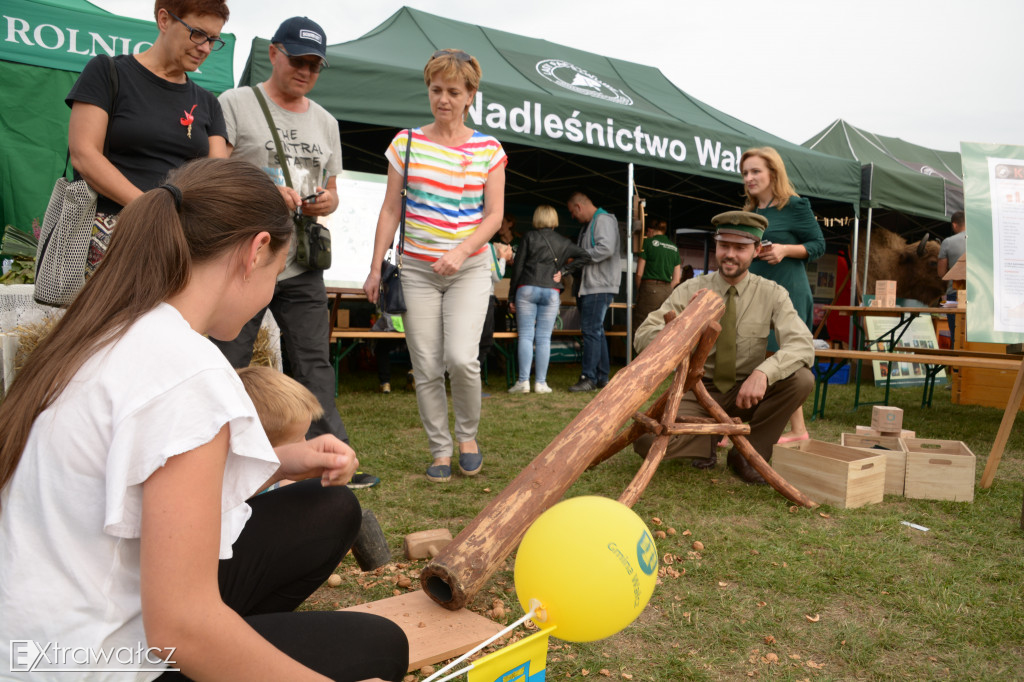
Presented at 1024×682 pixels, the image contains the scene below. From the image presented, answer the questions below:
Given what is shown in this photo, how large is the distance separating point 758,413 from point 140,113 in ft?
10.8

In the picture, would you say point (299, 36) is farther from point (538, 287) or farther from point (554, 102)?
point (538, 287)

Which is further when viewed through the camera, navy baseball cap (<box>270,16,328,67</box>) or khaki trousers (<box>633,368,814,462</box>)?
khaki trousers (<box>633,368,814,462</box>)

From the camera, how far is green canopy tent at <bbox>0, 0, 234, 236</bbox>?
5449mm

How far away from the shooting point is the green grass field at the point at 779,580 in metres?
1.92

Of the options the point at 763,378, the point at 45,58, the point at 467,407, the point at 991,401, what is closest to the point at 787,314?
the point at 763,378

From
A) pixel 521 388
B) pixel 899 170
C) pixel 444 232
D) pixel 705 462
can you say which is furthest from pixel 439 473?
pixel 899 170

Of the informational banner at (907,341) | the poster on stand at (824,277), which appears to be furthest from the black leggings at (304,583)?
the poster on stand at (824,277)

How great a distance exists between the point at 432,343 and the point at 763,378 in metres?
1.70

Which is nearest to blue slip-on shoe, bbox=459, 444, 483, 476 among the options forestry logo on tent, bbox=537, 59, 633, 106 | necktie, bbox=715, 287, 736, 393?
necktie, bbox=715, 287, 736, 393

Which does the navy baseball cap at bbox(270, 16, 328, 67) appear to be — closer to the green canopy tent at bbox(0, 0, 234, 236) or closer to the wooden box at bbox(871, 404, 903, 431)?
the green canopy tent at bbox(0, 0, 234, 236)

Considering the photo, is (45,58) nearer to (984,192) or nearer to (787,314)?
(787,314)

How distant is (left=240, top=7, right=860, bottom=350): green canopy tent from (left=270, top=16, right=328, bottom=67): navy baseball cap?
2298 mm

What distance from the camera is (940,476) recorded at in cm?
349

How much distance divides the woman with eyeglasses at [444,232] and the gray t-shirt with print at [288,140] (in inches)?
13.8
